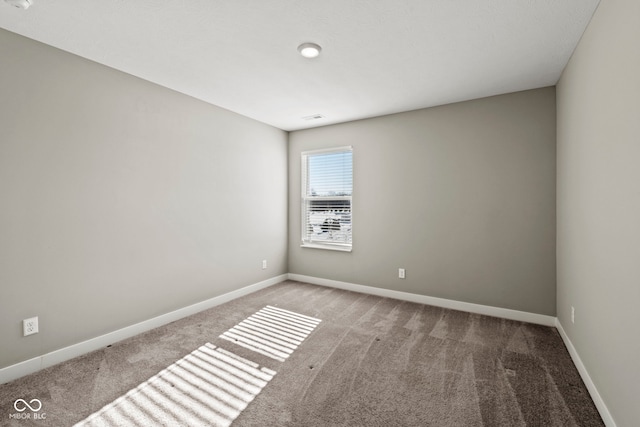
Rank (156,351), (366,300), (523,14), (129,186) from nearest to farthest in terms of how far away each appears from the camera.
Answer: (523,14), (156,351), (129,186), (366,300)

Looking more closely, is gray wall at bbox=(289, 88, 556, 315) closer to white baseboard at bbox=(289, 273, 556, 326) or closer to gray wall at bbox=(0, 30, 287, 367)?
white baseboard at bbox=(289, 273, 556, 326)

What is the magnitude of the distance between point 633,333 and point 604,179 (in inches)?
35.6

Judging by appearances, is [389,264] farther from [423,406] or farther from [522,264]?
[423,406]

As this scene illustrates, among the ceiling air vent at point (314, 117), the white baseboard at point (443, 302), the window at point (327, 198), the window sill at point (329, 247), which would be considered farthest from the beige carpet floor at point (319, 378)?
the ceiling air vent at point (314, 117)

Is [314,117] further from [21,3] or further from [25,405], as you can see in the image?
[25,405]

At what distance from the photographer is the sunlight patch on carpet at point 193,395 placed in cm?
175

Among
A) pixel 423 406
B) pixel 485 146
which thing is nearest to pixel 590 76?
pixel 485 146

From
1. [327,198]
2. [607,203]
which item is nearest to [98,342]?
[327,198]

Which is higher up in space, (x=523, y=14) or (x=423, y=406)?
(x=523, y=14)

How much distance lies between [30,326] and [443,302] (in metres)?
4.02

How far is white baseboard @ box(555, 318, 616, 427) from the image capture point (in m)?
1.67

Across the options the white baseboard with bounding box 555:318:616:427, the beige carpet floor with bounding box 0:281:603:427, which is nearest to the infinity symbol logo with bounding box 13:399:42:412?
the beige carpet floor with bounding box 0:281:603:427

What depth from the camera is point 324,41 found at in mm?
2248

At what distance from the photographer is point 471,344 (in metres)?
2.70
